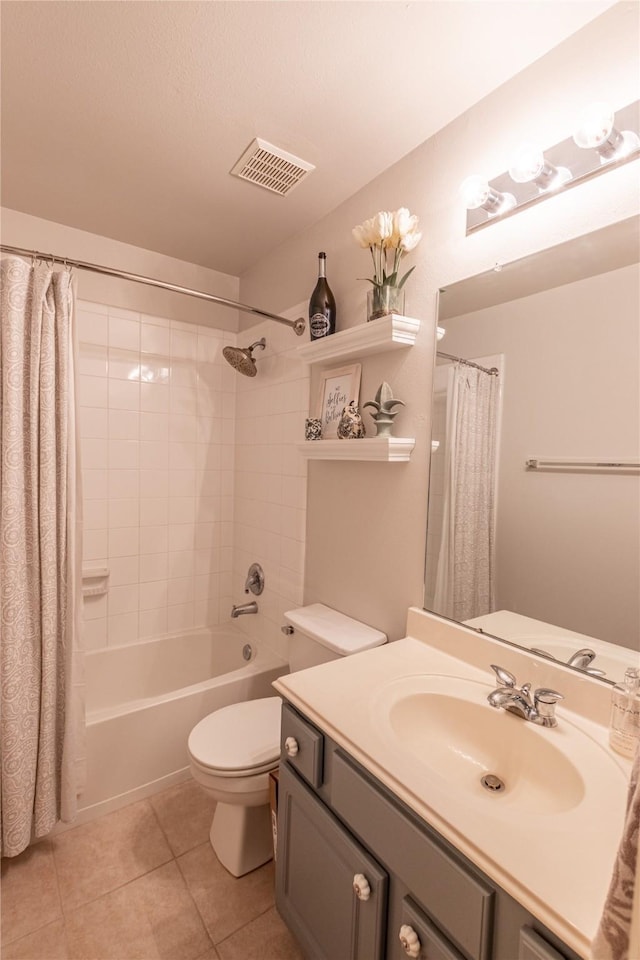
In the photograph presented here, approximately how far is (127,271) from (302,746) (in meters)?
2.19

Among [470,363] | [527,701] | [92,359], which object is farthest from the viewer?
[92,359]

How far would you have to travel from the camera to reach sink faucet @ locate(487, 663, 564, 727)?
0.95m

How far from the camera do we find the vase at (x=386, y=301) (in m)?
1.40

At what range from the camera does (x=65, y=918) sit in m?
1.32

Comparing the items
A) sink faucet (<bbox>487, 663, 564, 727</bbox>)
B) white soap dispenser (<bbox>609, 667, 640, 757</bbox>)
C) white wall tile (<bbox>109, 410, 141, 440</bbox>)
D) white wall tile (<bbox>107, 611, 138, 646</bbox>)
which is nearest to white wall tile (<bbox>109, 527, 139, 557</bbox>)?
white wall tile (<bbox>107, 611, 138, 646</bbox>)

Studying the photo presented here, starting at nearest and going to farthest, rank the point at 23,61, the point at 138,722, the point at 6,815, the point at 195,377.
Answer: the point at 23,61, the point at 6,815, the point at 138,722, the point at 195,377

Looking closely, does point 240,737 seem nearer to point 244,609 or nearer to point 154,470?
point 244,609

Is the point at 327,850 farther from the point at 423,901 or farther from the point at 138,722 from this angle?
the point at 138,722

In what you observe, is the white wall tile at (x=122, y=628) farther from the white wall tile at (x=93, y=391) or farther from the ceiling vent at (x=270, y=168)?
the ceiling vent at (x=270, y=168)

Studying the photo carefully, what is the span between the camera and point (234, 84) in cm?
121

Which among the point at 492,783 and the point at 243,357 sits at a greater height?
the point at 243,357

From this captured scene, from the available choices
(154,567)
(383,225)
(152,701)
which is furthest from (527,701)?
(154,567)

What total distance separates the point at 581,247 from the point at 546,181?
200mm

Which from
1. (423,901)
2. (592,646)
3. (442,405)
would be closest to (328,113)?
(442,405)
